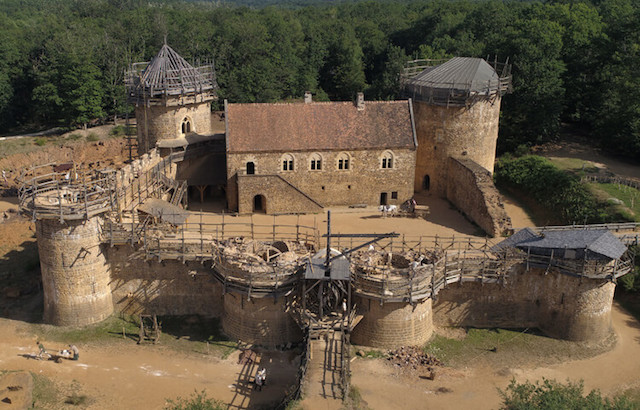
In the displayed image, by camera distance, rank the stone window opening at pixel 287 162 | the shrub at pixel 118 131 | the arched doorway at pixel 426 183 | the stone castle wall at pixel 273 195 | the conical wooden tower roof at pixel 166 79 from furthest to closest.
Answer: the shrub at pixel 118 131 → the arched doorway at pixel 426 183 → the conical wooden tower roof at pixel 166 79 → the stone window opening at pixel 287 162 → the stone castle wall at pixel 273 195

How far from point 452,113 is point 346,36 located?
49.3 metres

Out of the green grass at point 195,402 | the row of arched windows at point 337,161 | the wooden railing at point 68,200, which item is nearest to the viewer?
the green grass at point 195,402

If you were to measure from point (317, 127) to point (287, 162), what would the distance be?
3.44 m

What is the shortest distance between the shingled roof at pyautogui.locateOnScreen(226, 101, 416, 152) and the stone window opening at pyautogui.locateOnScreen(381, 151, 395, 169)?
0.65 meters

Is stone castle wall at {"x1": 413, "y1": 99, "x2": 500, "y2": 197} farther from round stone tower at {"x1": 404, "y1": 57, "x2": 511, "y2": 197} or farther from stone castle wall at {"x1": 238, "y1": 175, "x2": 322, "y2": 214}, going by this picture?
stone castle wall at {"x1": 238, "y1": 175, "x2": 322, "y2": 214}

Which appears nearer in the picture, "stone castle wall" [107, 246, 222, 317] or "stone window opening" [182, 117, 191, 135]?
"stone castle wall" [107, 246, 222, 317]

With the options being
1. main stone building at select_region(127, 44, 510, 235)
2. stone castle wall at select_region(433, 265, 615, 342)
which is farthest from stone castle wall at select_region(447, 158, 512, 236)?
stone castle wall at select_region(433, 265, 615, 342)

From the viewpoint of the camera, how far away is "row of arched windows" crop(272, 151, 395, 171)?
4606 cm

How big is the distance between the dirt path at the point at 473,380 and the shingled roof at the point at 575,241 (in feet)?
18.3

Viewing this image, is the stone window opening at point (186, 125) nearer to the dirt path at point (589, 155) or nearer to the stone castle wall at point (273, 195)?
the stone castle wall at point (273, 195)

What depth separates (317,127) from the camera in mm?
46719

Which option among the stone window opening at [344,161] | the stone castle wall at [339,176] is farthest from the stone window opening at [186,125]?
the stone window opening at [344,161]

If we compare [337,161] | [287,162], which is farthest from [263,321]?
[337,161]

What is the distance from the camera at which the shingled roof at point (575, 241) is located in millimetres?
32094
